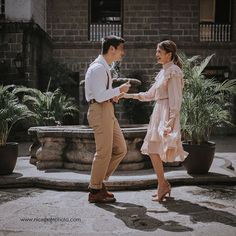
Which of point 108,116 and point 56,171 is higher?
point 108,116

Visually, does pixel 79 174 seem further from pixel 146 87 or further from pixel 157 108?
pixel 146 87

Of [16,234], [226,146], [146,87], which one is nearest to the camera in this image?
[16,234]

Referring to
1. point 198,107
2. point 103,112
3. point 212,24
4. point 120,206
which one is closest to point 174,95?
point 103,112

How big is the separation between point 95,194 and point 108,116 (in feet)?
2.92

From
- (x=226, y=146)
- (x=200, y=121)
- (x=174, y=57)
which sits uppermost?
(x=174, y=57)

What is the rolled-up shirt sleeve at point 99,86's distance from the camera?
4289mm

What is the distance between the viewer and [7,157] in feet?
19.8

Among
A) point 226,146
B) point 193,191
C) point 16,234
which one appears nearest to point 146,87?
point 226,146

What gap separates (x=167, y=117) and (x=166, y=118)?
2 cm

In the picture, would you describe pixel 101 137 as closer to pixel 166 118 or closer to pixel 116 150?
pixel 116 150

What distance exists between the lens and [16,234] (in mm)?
3598

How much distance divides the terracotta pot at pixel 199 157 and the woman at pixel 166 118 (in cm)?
140

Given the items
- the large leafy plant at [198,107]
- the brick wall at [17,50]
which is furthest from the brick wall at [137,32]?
the large leafy plant at [198,107]

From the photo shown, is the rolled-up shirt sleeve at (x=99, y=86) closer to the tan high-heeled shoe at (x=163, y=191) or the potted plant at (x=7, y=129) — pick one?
the tan high-heeled shoe at (x=163, y=191)
